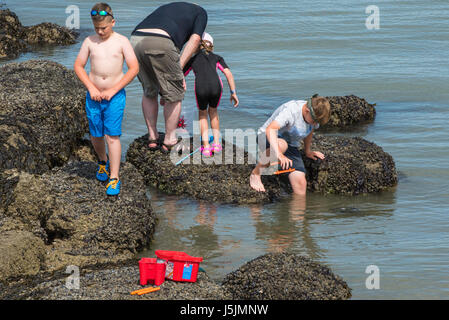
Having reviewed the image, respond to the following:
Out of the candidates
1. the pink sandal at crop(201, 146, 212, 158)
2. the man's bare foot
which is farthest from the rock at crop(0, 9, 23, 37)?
the man's bare foot

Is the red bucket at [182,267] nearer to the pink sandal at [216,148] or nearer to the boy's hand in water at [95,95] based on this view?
the boy's hand in water at [95,95]

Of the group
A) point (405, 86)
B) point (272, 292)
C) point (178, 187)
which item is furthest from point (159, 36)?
point (405, 86)

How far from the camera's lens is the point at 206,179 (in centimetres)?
714

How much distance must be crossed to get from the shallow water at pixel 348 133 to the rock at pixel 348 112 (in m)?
0.24

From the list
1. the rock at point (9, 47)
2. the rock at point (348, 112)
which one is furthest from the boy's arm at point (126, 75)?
the rock at point (9, 47)

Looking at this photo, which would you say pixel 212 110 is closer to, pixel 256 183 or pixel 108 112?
pixel 256 183

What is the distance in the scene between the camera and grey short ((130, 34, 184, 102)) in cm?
687

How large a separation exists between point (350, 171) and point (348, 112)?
122 inches

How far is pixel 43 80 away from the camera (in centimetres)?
798

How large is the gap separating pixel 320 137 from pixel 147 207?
9.21 ft

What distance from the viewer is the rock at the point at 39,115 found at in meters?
6.32

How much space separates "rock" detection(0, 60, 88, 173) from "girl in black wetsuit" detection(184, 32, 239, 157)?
152cm

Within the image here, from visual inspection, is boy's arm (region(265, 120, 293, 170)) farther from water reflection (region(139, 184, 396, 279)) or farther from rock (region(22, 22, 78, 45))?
rock (region(22, 22, 78, 45))
